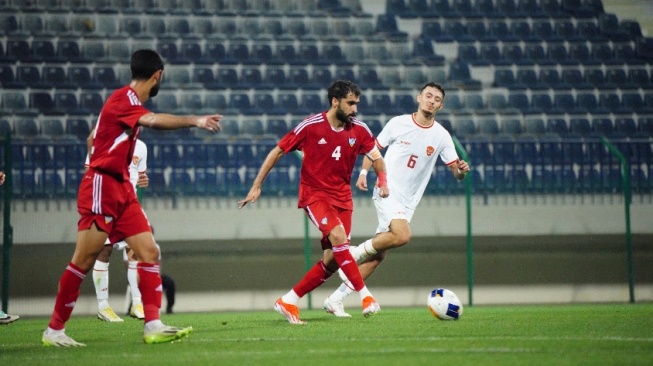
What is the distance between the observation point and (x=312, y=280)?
7371mm

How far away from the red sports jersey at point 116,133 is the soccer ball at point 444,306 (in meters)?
2.90

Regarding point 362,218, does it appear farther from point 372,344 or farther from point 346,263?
point 372,344

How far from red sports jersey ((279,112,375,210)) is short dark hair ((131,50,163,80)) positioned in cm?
188

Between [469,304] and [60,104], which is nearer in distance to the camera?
[469,304]

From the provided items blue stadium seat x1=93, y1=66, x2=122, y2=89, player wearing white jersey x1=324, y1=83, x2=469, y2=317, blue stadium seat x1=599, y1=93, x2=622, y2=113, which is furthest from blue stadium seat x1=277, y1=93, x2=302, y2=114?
player wearing white jersey x1=324, y1=83, x2=469, y2=317

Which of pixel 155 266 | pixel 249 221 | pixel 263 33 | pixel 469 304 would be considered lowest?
pixel 469 304

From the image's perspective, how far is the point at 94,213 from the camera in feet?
17.9

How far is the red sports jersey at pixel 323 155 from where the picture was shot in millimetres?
7332

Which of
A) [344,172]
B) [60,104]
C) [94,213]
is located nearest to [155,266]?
[94,213]

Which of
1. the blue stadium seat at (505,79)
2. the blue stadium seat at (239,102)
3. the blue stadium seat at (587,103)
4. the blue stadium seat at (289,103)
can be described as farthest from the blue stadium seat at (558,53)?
the blue stadium seat at (239,102)

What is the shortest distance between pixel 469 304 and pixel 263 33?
9.12 meters

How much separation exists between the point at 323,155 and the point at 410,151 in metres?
1.42

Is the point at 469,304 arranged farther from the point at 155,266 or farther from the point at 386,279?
the point at 155,266

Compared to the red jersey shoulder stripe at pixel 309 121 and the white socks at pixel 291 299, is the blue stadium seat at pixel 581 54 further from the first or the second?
the white socks at pixel 291 299
